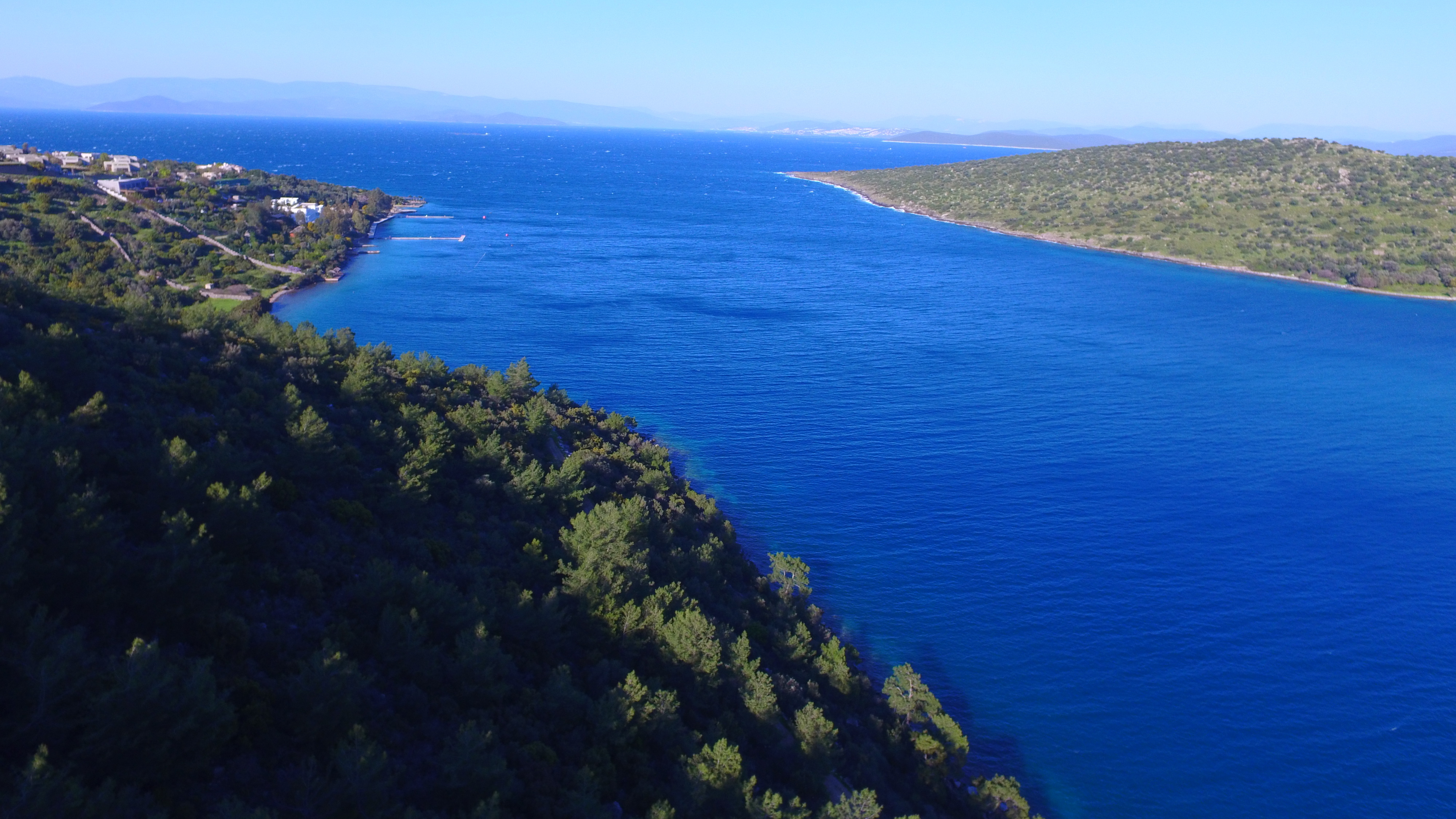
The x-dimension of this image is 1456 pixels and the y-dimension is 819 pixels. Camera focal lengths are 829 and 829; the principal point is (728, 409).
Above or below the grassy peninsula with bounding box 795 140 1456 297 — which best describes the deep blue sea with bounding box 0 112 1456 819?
below

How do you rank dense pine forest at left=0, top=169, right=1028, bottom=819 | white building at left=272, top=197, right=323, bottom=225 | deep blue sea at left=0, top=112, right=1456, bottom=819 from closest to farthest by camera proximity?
dense pine forest at left=0, top=169, right=1028, bottom=819 < deep blue sea at left=0, top=112, right=1456, bottom=819 < white building at left=272, top=197, right=323, bottom=225

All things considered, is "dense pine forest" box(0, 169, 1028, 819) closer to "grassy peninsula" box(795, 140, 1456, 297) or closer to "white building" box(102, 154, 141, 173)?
"white building" box(102, 154, 141, 173)

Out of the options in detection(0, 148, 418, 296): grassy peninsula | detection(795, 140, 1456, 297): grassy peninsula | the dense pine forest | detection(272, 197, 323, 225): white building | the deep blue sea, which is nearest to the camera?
the dense pine forest

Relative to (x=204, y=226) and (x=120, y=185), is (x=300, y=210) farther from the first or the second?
(x=204, y=226)

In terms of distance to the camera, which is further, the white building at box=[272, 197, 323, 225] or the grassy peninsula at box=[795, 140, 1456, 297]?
the grassy peninsula at box=[795, 140, 1456, 297]

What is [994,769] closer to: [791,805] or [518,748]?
[791,805]

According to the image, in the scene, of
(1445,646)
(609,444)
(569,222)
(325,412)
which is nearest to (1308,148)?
(569,222)

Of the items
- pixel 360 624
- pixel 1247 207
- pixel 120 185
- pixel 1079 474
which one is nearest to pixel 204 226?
pixel 120 185

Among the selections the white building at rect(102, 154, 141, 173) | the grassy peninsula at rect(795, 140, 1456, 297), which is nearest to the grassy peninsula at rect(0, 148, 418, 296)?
the white building at rect(102, 154, 141, 173)
